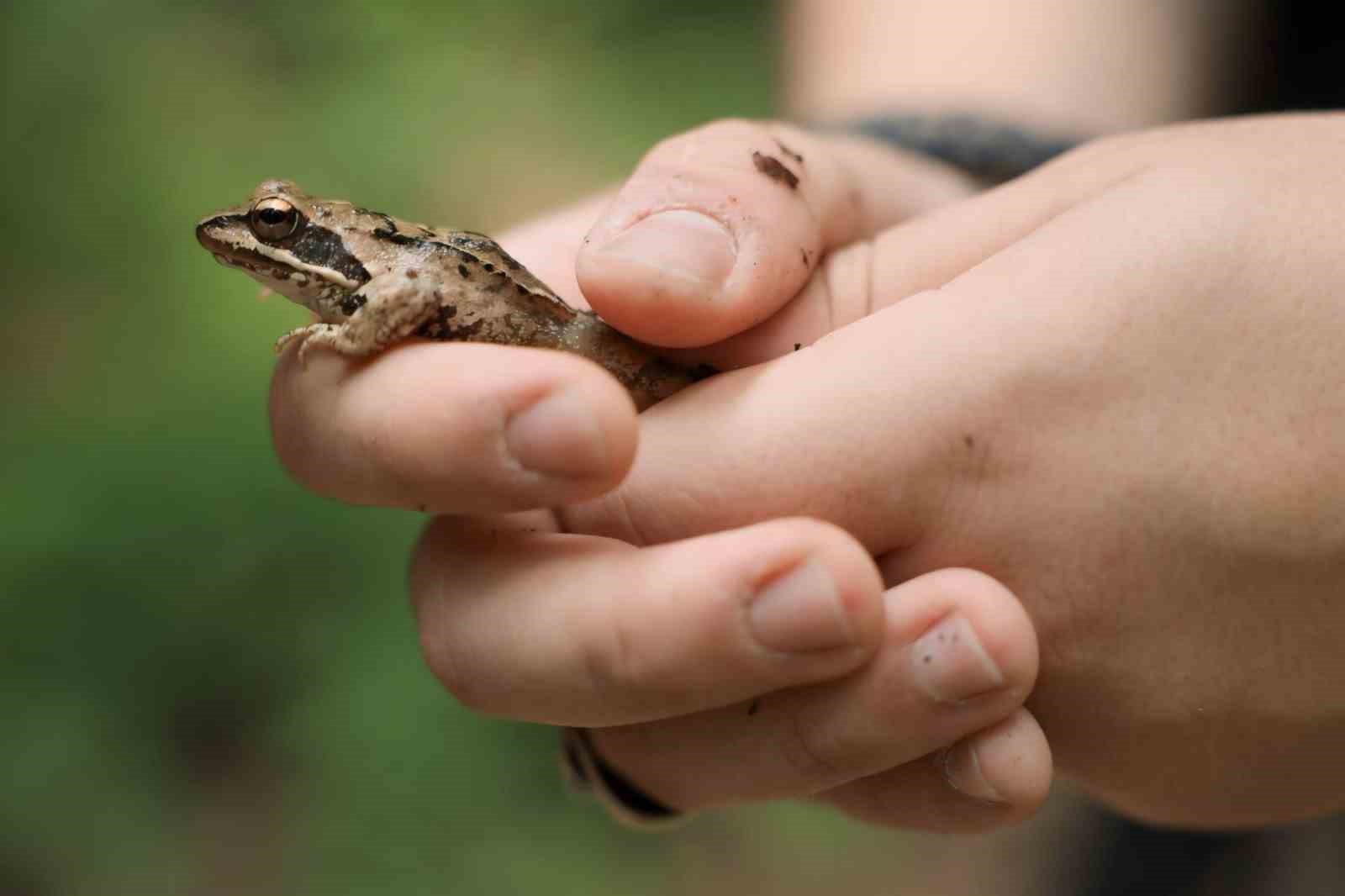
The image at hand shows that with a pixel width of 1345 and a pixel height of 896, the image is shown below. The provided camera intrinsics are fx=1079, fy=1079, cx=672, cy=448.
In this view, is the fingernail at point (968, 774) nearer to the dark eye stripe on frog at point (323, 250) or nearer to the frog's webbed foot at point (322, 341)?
the frog's webbed foot at point (322, 341)

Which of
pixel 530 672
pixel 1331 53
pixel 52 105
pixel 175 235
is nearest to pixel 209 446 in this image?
pixel 175 235

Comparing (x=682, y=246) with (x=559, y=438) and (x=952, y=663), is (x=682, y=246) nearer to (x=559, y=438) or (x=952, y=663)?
(x=559, y=438)

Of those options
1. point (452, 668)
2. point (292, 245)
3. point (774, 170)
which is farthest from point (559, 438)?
point (292, 245)

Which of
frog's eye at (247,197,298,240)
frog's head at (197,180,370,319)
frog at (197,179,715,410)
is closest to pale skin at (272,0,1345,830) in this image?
frog at (197,179,715,410)

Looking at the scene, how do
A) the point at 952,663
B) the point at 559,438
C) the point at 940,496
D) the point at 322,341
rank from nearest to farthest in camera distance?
the point at 559,438, the point at 952,663, the point at 940,496, the point at 322,341

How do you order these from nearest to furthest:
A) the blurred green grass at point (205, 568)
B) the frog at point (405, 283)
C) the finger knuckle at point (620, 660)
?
the finger knuckle at point (620, 660)
the frog at point (405, 283)
the blurred green grass at point (205, 568)

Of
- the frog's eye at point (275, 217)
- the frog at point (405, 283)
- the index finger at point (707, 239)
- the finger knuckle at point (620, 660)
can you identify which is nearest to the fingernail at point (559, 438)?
the finger knuckle at point (620, 660)
